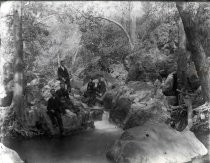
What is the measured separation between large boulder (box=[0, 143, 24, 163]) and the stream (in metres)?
0.14

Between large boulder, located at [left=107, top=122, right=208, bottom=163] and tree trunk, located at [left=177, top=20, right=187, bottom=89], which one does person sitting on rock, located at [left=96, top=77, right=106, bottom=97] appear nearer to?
large boulder, located at [left=107, top=122, right=208, bottom=163]

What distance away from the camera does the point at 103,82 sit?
8.20 meters

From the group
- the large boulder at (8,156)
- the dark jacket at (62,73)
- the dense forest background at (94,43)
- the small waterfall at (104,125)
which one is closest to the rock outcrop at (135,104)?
the small waterfall at (104,125)

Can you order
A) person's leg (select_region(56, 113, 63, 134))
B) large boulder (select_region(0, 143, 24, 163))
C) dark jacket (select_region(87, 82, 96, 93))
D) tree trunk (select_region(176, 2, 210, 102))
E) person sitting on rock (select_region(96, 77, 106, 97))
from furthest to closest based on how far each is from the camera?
person sitting on rock (select_region(96, 77, 106, 97)) → dark jacket (select_region(87, 82, 96, 93)) → person's leg (select_region(56, 113, 63, 134)) → tree trunk (select_region(176, 2, 210, 102)) → large boulder (select_region(0, 143, 24, 163))

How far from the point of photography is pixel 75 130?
25.9 feet

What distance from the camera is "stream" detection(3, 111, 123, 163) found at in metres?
6.83

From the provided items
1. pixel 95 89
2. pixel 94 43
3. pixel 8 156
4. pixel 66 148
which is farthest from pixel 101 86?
pixel 8 156

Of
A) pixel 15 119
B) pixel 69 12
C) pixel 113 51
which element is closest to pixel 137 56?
pixel 113 51

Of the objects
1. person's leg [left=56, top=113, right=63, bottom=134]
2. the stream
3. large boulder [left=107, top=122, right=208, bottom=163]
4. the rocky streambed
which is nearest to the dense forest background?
the rocky streambed

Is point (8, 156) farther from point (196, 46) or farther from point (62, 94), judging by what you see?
point (196, 46)

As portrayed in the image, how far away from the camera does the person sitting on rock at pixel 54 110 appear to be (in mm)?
7766

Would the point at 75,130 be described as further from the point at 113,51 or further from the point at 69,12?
the point at 69,12

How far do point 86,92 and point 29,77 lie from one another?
1424 millimetres

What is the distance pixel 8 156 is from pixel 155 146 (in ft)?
10.6
